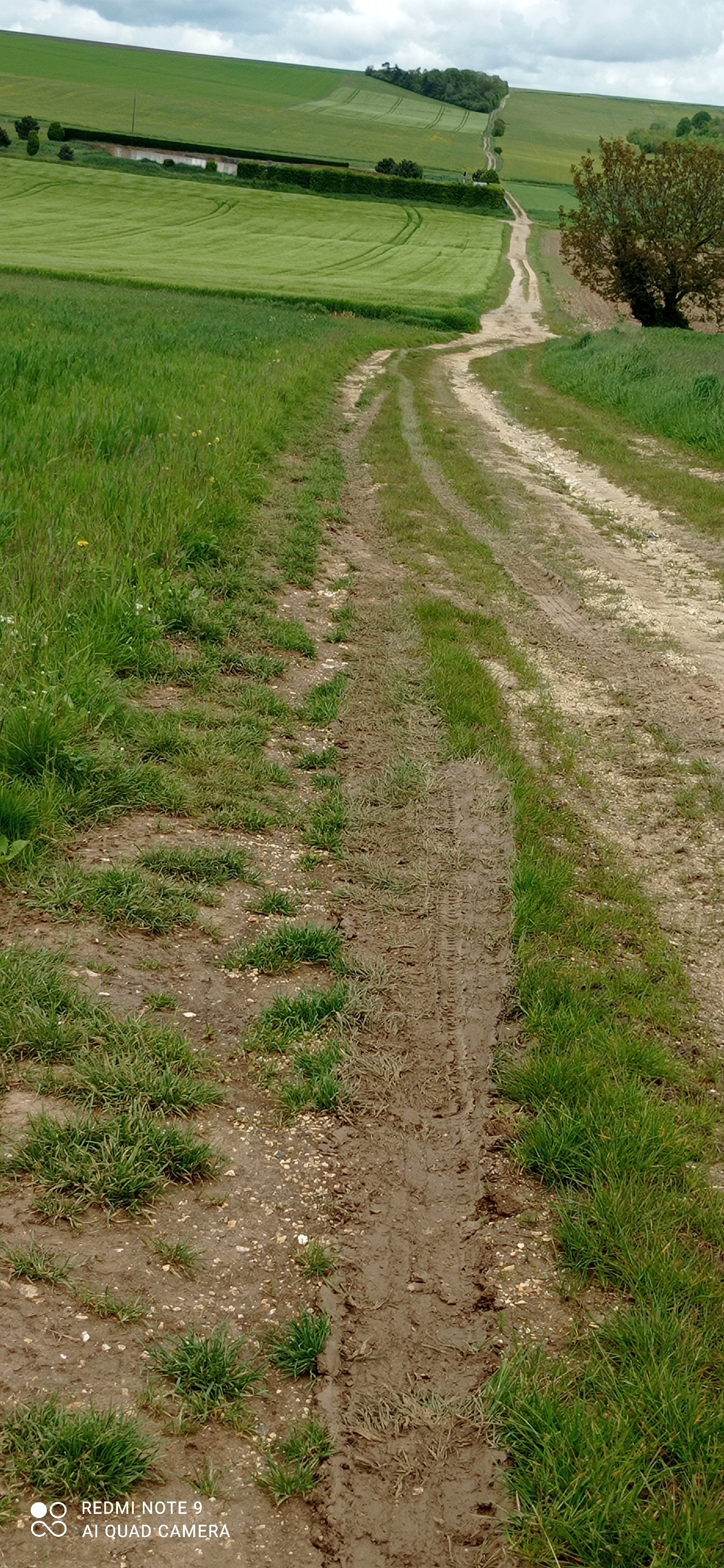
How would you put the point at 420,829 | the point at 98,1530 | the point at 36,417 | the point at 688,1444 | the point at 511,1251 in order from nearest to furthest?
the point at 98,1530, the point at 688,1444, the point at 511,1251, the point at 420,829, the point at 36,417

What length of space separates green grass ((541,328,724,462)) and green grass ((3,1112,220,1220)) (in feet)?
47.5

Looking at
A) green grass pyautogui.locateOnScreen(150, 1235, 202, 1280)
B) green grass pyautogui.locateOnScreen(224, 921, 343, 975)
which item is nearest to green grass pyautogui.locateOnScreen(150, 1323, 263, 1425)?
green grass pyautogui.locateOnScreen(150, 1235, 202, 1280)

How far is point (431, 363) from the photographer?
26141 millimetres

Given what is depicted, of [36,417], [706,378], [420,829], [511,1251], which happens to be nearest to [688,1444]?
[511,1251]

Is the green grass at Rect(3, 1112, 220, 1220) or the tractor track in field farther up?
the tractor track in field

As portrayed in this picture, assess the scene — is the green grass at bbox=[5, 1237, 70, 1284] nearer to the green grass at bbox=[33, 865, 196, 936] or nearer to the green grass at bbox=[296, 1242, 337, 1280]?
the green grass at bbox=[296, 1242, 337, 1280]

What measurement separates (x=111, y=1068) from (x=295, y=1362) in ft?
3.61

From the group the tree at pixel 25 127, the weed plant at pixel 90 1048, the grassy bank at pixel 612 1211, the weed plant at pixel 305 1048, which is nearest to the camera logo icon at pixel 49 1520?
the grassy bank at pixel 612 1211

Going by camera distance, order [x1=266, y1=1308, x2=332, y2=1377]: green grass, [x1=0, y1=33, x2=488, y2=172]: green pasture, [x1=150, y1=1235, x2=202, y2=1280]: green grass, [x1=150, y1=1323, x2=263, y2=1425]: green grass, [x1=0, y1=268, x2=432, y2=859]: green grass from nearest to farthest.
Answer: [x1=150, y1=1323, x2=263, y2=1425]: green grass → [x1=266, y1=1308, x2=332, y2=1377]: green grass → [x1=150, y1=1235, x2=202, y2=1280]: green grass → [x1=0, y1=268, x2=432, y2=859]: green grass → [x1=0, y1=33, x2=488, y2=172]: green pasture

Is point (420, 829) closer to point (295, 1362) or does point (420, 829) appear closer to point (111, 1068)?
point (111, 1068)

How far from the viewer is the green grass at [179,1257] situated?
2.85 meters

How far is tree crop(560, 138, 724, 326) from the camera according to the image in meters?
33.2

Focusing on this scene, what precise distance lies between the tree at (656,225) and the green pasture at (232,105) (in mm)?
52113

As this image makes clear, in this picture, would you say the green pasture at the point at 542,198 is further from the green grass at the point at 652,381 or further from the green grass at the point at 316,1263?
the green grass at the point at 316,1263
